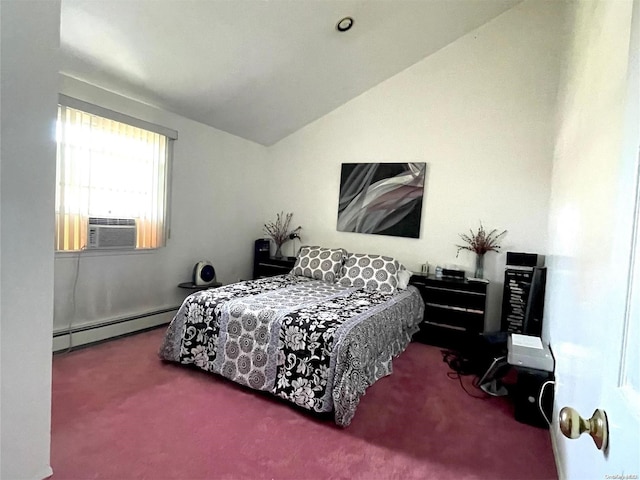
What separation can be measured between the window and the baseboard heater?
27.5 inches

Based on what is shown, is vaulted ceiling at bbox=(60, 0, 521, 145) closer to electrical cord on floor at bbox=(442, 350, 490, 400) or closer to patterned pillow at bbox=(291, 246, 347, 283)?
patterned pillow at bbox=(291, 246, 347, 283)

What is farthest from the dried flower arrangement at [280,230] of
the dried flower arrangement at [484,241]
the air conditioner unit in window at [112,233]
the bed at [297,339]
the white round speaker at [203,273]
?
the dried flower arrangement at [484,241]

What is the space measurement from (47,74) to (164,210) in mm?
2283

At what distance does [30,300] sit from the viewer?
4.50 feet

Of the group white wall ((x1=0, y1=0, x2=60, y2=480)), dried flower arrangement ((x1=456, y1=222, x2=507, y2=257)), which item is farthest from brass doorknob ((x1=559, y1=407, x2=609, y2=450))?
dried flower arrangement ((x1=456, y1=222, x2=507, y2=257))

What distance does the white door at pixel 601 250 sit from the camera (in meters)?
0.54

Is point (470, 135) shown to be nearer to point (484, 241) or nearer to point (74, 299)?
point (484, 241)

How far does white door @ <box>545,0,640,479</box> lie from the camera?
54 centimetres

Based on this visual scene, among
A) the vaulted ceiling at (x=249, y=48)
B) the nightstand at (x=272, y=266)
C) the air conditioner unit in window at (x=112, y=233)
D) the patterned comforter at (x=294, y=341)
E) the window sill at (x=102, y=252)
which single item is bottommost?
the patterned comforter at (x=294, y=341)

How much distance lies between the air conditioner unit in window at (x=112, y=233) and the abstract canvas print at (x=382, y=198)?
238 centimetres

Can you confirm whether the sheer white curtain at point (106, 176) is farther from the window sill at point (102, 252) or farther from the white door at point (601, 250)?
the white door at point (601, 250)

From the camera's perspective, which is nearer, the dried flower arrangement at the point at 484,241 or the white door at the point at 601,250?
the white door at the point at 601,250

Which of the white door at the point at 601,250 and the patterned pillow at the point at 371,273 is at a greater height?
the white door at the point at 601,250

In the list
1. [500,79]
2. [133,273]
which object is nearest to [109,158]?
[133,273]
